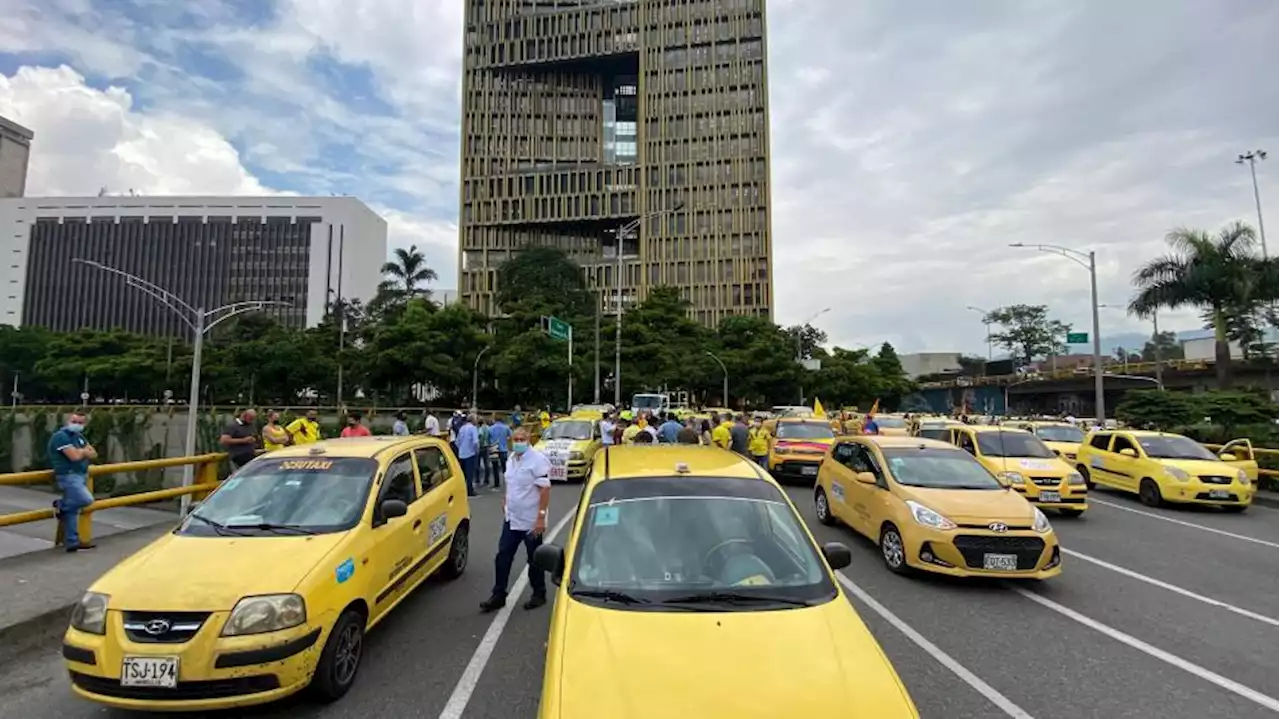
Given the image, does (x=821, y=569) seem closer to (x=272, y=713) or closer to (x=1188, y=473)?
(x=272, y=713)

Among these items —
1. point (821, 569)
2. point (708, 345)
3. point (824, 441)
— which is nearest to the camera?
point (821, 569)

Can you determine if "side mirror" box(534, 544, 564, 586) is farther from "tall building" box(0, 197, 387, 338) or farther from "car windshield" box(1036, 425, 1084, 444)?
"tall building" box(0, 197, 387, 338)

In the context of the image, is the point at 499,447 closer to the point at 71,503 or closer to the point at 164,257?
the point at 71,503

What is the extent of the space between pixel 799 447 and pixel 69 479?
13.1 m

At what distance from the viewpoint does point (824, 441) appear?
52.6ft

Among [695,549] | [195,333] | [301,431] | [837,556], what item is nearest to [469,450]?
[301,431]

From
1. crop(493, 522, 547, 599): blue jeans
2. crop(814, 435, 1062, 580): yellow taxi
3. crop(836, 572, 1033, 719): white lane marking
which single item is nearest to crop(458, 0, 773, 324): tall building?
crop(814, 435, 1062, 580): yellow taxi

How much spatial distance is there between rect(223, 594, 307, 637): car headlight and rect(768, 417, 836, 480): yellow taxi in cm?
1244

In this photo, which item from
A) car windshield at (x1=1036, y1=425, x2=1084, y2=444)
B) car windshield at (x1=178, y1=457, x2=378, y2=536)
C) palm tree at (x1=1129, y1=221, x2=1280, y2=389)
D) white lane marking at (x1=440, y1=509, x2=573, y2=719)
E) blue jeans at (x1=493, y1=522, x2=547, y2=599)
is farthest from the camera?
palm tree at (x1=1129, y1=221, x2=1280, y2=389)

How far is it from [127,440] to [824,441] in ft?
93.6

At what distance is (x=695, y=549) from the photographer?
154 inches

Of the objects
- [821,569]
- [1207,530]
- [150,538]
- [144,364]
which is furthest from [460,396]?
[821,569]

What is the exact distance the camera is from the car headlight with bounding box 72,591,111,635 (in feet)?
13.2

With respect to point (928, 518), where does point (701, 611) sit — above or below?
above
